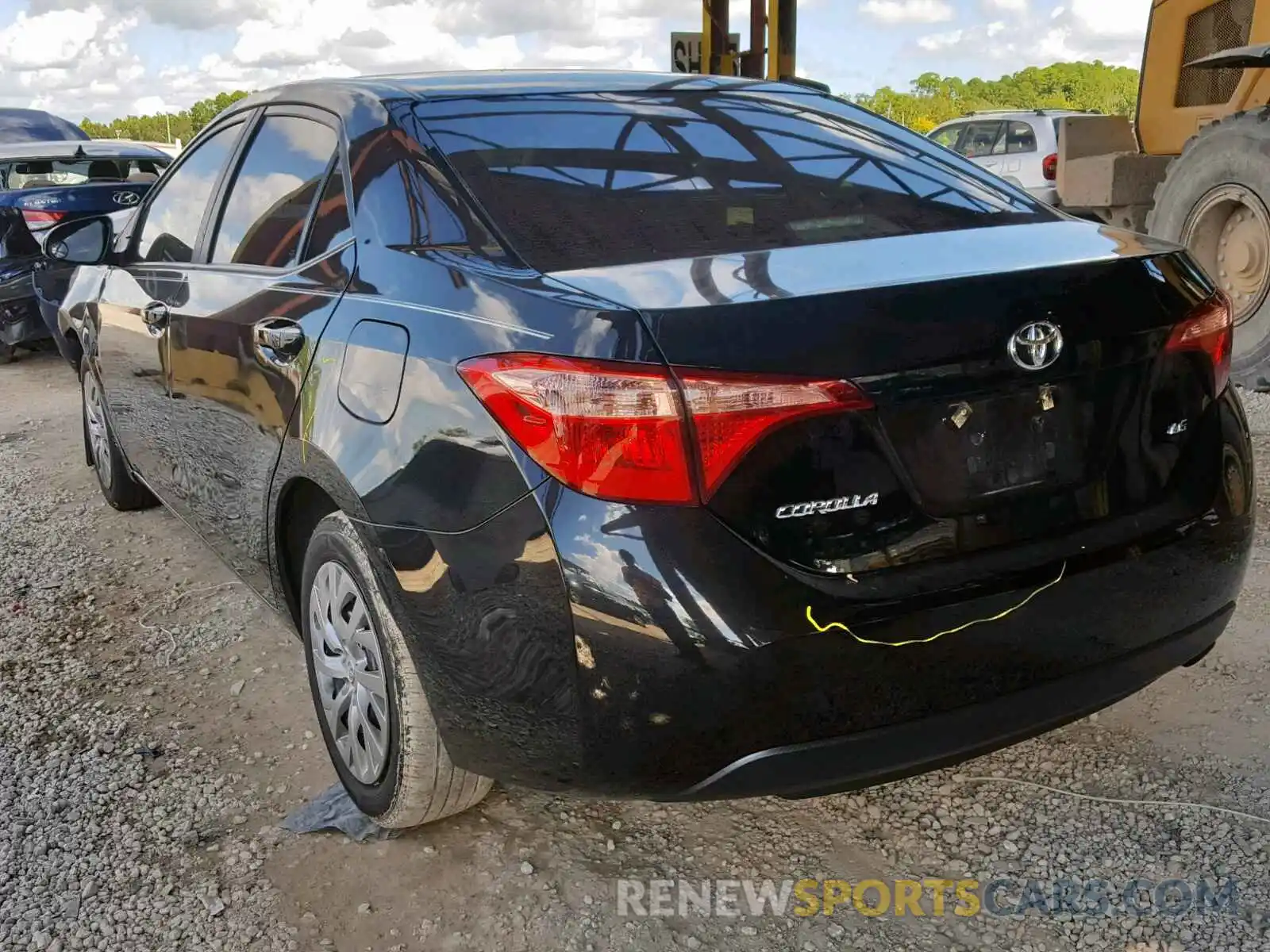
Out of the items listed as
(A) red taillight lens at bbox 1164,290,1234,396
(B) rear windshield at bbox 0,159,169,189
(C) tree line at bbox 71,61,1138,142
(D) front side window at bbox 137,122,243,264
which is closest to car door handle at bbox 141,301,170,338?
(D) front side window at bbox 137,122,243,264

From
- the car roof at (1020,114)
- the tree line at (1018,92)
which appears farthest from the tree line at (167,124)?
the car roof at (1020,114)

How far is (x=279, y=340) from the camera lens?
2.61 metres

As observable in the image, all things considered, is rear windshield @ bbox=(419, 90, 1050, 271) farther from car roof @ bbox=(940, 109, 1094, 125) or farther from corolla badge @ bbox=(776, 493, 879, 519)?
car roof @ bbox=(940, 109, 1094, 125)

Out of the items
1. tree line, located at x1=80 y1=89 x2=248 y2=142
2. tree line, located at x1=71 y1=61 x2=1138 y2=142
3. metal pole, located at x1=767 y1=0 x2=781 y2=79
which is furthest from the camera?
tree line, located at x1=80 y1=89 x2=248 y2=142

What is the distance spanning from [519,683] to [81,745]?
164 cm

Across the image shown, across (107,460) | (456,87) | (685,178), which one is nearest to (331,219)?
(456,87)

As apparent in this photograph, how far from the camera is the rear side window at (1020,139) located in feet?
42.0

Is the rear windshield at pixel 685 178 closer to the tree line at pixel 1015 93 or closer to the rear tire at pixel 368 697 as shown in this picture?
the rear tire at pixel 368 697

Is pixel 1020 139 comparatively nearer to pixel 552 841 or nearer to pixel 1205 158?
pixel 1205 158

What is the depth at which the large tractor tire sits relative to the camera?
5.69m

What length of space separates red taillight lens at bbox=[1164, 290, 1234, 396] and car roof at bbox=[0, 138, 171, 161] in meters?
9.17

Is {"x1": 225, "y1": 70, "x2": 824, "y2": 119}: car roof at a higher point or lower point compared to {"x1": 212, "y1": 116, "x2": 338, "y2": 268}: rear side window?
higher

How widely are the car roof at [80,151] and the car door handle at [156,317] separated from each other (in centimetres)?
679

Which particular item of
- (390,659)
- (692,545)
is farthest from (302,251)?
(692,545)
